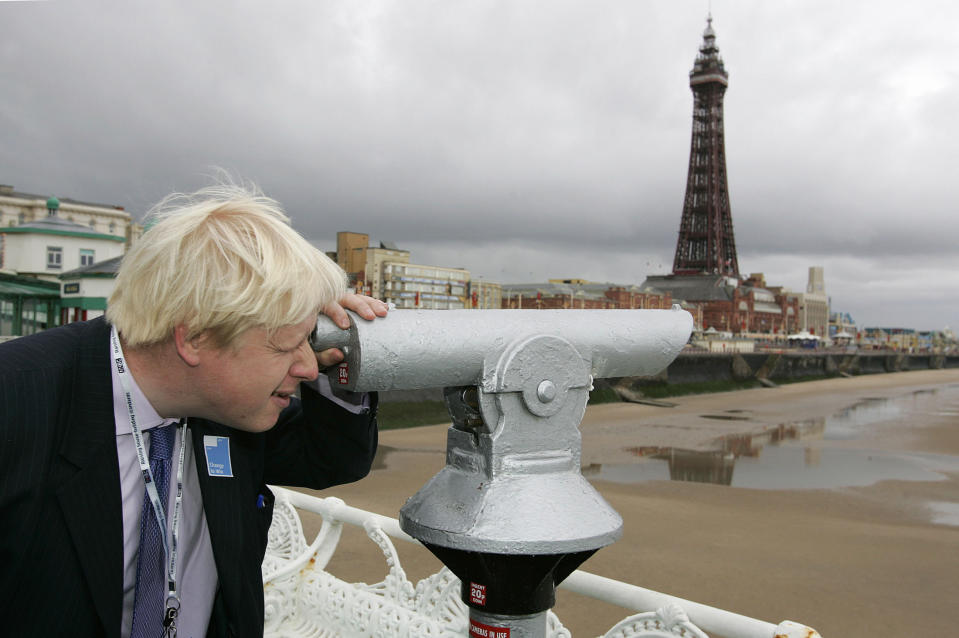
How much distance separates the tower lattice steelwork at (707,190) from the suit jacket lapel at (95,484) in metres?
91.9

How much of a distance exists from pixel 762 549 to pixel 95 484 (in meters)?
8.59

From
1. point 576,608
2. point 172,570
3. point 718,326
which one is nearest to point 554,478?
point 172,570

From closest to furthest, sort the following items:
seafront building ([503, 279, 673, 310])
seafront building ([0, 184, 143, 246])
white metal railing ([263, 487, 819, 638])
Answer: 1. white metal railing ([263, 487, 819, 638])
2. seafront building ([0, 184, 143, 246])
3. seafront building ([503, 279, 673, 310])

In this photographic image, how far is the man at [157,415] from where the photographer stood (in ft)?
3.53

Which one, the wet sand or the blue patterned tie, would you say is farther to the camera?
the wet sand

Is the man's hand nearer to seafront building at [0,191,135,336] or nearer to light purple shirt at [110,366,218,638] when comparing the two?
light purple shirt at [110,366,218,638]

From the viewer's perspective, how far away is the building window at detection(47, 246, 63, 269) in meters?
25.6

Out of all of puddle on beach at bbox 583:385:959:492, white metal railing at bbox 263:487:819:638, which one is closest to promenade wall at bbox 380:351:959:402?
puddle on beach at bbox 583:385:959:492

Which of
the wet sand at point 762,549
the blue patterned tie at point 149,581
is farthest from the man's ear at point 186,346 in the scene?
the wet sand at point 762,549

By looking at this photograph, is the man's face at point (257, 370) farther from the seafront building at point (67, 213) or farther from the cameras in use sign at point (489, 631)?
the seafront building at point (67, 213)

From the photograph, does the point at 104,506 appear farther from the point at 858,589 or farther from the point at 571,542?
the point at 858,589

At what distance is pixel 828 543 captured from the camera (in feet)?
29.3

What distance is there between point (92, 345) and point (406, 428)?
18.3 meters

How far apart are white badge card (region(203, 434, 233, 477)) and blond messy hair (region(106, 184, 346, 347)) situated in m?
0.25
